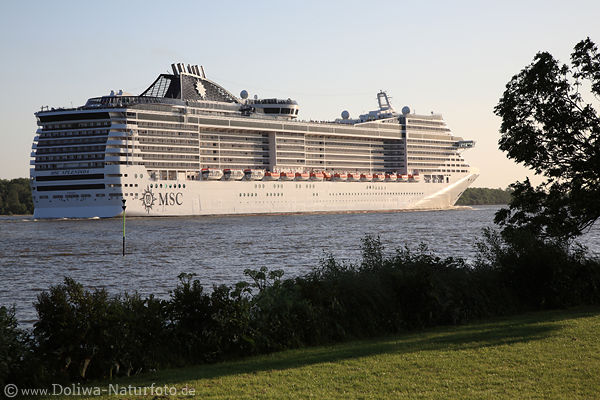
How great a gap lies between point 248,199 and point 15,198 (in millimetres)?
67576

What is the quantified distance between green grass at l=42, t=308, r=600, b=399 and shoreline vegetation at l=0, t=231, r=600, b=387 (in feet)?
1.40

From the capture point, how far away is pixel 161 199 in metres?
78.1

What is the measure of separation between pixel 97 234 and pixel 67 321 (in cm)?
4556

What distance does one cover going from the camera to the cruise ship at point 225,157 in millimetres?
76375

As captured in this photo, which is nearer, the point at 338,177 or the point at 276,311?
the point at 276,311

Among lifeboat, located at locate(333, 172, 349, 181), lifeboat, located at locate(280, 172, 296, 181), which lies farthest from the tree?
lifeboat, located at locate(333, 172, 349, 181)

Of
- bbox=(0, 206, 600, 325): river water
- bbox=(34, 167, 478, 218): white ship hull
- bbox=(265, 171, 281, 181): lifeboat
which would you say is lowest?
bbox=(0, 206, 600, 325): river water

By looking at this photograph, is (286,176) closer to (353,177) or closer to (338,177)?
(338,177)

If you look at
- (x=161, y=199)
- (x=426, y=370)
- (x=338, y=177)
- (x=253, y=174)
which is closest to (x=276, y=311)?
(x=426, y=370)

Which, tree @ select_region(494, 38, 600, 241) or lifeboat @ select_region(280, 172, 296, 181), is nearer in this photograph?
tree @ select_region(494, 38, 600, 241)

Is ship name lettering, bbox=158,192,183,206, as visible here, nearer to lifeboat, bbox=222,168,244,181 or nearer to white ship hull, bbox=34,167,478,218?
white ship hull, bbox=34,167,478,218

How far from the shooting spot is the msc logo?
7688cm

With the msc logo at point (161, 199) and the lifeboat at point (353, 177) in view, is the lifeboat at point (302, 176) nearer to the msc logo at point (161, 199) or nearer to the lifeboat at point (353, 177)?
the lifeboat at point (353, 177)

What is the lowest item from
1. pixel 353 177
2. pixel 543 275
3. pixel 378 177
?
pixel 543 275
